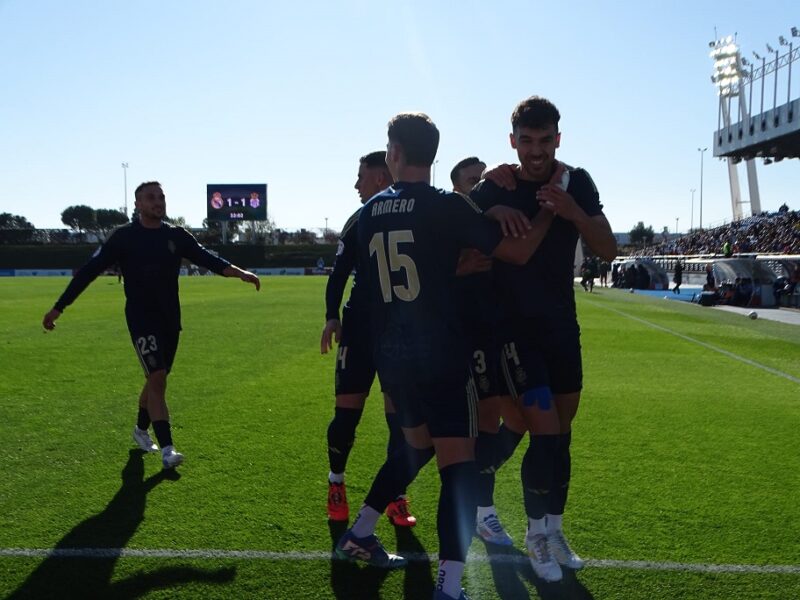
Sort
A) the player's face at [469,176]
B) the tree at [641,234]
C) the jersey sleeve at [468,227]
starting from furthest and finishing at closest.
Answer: the tree at [641,234], the player's face at [469,176], the jersey sleeve at [468,227]

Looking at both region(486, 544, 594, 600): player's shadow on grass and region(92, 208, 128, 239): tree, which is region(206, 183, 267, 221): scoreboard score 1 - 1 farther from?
region(486, 544, 594, 600): player's shadow on grass

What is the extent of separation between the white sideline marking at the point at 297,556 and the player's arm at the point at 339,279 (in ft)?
3.33

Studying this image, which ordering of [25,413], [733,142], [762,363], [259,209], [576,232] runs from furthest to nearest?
[259,209] → [733,142] → [762,363] → [25,413] → [576,232]

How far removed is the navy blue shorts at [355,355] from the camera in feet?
12.2

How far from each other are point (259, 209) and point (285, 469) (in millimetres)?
65392

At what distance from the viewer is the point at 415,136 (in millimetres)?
2770

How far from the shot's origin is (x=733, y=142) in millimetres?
51156

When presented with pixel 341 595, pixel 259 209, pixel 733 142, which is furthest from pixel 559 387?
pixel 259 209

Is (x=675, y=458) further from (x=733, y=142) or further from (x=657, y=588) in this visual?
(x=733, y=142)

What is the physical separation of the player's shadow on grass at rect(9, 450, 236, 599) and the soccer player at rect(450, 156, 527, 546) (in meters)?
1.33

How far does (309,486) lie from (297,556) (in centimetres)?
108

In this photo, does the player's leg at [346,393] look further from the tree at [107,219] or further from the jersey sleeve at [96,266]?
the tree at [107,219]

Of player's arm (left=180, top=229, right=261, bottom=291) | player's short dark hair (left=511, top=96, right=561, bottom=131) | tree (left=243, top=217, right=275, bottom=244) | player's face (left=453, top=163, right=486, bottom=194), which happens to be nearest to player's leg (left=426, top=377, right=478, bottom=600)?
player's short dark hair (left=511, top=96, right=561, bottom=131)

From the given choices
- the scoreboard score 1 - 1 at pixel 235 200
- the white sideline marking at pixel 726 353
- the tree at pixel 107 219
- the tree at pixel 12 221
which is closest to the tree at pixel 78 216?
Result: the tree at pixel 107 219
